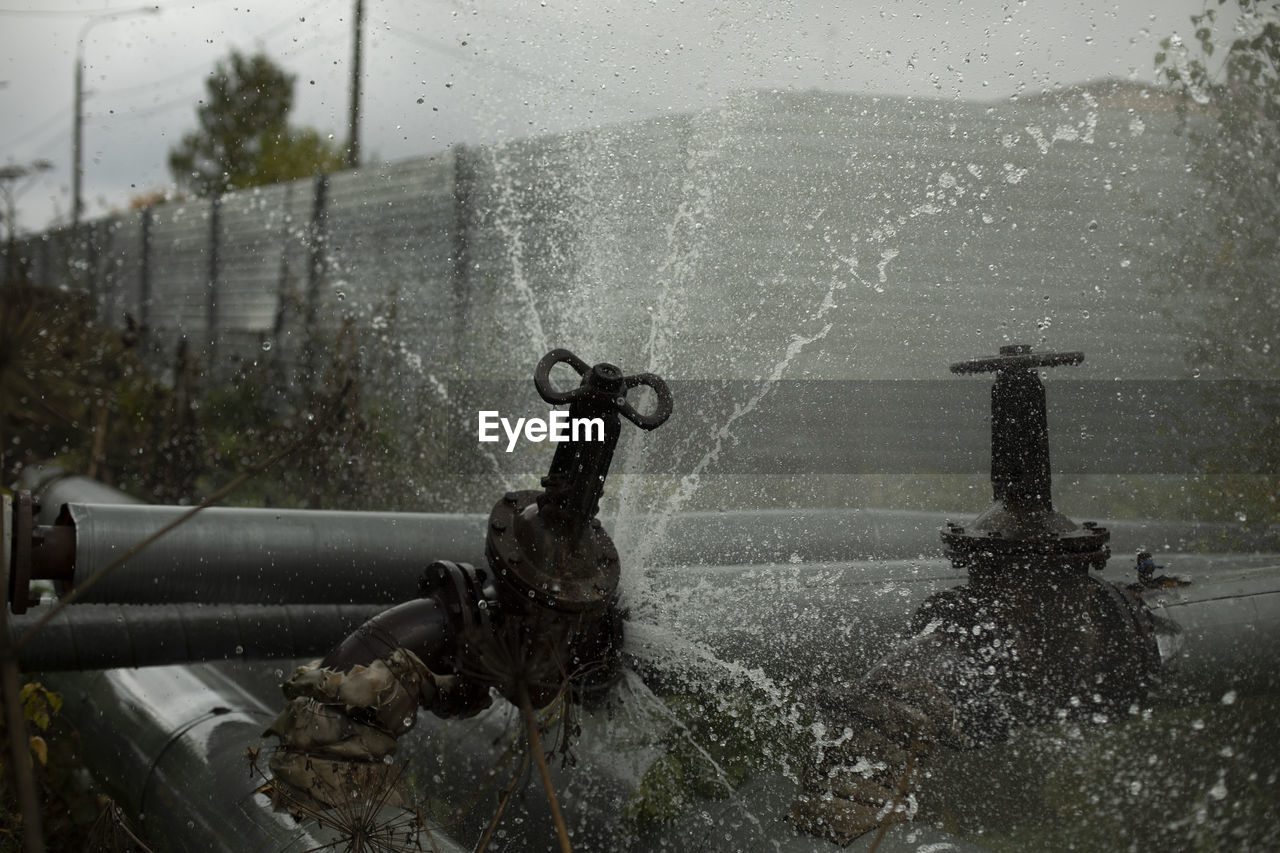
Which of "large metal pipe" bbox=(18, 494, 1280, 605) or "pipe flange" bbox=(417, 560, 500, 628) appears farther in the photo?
"large metal pipe" bbox=(18, 494, 1280, 605)

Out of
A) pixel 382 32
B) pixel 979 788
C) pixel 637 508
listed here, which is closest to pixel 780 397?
pixel 637 508

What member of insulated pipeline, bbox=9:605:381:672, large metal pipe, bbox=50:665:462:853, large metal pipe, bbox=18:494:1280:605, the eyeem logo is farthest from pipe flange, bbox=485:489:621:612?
insulated pipeline, bbox=9:605:381:672

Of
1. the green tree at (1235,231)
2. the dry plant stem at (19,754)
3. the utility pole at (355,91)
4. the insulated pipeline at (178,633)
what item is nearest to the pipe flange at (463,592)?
the insulated pipeline at (178,633)

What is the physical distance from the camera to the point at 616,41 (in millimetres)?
3812

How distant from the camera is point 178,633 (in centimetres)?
275

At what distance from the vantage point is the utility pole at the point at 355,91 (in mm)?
5027

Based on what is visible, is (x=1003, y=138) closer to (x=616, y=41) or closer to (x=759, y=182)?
(x=759, y=182)

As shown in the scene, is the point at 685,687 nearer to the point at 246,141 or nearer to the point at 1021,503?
the point at 1021,503

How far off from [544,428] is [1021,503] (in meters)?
2.22

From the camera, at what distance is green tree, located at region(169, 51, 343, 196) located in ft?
25.7

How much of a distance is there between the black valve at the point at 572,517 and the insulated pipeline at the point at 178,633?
0.99 m

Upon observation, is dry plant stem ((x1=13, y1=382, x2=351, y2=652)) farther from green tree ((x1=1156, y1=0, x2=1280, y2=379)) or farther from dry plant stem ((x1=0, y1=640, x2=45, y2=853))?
green tree ((x1=1156, y1=0, x2=1280, y2=379))

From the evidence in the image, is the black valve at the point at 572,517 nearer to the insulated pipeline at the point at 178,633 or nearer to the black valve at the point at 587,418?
the black valve at the point at 587,418

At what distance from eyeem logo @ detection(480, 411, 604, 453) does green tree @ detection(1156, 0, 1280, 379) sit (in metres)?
1.38
